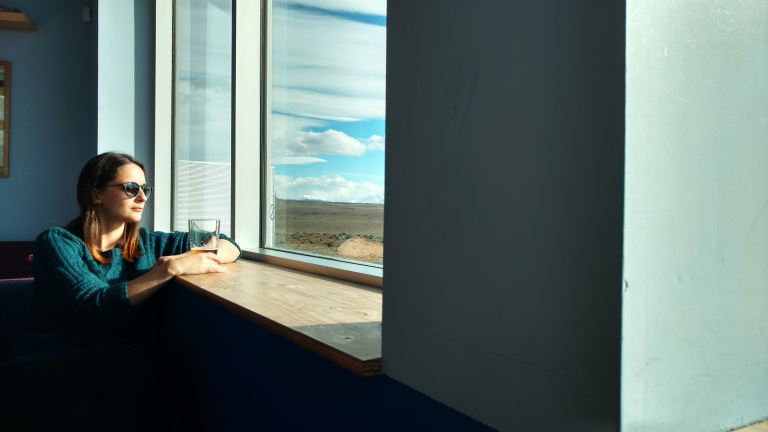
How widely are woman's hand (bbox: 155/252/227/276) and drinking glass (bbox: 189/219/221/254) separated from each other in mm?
94

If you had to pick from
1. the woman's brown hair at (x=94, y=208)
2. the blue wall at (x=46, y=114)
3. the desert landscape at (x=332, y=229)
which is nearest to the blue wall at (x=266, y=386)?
the woman's brown hair at (x=94, y=208)

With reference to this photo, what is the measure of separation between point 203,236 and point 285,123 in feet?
1.93

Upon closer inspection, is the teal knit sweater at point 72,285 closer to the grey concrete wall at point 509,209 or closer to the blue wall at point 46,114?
the grey concrete wall at point 509,209

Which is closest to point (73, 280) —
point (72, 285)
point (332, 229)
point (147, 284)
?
point (72, 285)

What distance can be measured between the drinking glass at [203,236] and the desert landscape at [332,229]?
321 mm

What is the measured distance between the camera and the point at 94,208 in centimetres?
227

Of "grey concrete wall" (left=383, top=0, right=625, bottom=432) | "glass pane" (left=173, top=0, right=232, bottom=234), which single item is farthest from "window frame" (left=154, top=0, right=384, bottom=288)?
"grey concrete wall" (left=383, top=0, right=625, bottom=432)

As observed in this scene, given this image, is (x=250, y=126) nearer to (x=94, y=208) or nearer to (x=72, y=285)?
(x=94, y=208)

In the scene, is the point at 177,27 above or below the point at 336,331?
above

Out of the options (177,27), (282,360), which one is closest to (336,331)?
(282,360)

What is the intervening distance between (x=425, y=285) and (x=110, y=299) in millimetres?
1587

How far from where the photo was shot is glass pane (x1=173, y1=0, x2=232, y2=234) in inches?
115

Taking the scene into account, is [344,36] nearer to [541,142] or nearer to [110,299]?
[110,299]

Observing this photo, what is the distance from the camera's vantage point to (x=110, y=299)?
195cm
